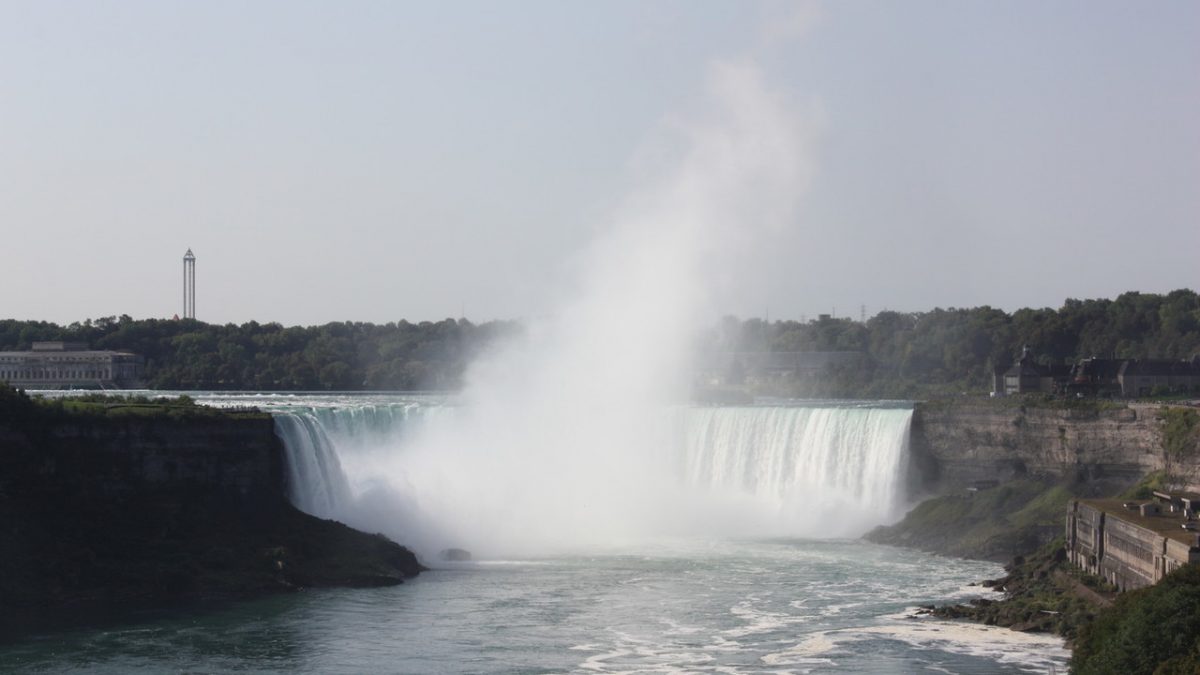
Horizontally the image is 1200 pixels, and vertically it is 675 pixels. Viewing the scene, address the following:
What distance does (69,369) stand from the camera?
107m

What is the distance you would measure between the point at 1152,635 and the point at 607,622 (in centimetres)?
1537

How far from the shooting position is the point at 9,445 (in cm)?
5116

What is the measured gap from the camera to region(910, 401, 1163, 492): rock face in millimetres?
57438

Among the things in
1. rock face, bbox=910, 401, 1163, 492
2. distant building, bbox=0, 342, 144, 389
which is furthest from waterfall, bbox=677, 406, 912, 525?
distant building, bbox=0, 342, 144, 389

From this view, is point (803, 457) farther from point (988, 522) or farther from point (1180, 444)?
point (1180, 444)

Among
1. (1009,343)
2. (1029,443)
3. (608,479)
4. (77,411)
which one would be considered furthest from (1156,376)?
(77,411)

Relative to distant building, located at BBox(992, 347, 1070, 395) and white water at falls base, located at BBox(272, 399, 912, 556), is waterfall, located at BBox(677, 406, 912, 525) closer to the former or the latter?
white water at falls base, located at BBox(272, 399, 912, 556)

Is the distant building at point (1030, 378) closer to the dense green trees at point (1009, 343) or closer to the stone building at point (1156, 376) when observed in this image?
the stone building at point (1156, 376)

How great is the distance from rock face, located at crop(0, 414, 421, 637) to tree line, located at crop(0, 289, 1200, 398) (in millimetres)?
47475

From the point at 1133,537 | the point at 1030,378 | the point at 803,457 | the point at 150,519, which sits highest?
the point at 1030,378

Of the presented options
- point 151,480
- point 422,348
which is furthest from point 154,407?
point 422,348

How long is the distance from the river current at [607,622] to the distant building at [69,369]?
4913 cm

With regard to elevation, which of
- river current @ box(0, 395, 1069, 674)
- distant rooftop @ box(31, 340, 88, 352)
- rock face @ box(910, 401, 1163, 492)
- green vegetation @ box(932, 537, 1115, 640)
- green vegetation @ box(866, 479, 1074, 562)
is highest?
distant rooftop @ box(31, 340, 88, 352)

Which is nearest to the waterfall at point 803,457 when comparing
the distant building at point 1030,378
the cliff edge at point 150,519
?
the distant building at point 1030,378
